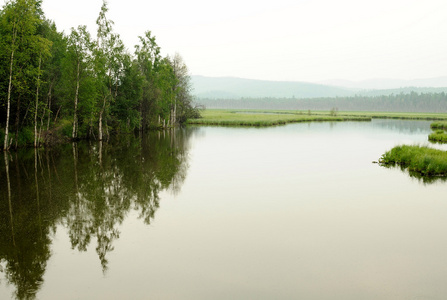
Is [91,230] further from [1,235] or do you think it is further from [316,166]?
[316,166]

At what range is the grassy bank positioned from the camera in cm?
2575

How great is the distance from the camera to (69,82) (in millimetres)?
43219

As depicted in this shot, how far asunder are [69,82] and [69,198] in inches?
1157

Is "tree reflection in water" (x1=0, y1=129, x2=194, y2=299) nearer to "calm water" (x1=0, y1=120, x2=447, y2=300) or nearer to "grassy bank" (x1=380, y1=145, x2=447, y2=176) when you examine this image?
"calm water" (x1=0, y1=120, x2=447, y2=300)

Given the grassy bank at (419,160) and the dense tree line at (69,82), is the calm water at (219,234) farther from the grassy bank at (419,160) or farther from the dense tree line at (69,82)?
the dense tree line at (69,82)

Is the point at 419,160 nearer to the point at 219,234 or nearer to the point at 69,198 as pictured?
the point at 219,234

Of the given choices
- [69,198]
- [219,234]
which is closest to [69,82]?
[69,198]

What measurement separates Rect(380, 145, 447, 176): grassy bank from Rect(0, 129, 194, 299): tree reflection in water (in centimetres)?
1704

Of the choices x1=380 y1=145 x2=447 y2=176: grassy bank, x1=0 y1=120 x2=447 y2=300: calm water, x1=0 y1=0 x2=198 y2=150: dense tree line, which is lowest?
x1=0 y1=120 x2=447 y2=300: calm water

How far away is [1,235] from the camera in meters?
12.7

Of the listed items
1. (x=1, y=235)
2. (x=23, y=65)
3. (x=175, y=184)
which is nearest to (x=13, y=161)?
(x=23, y=65)

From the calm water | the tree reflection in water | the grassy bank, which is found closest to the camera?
the calm water

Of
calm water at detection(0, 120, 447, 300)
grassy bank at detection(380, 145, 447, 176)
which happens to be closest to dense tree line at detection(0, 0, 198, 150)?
calm water at detection(0, 120, 447, 300)

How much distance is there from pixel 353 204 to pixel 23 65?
30769 millimetres
